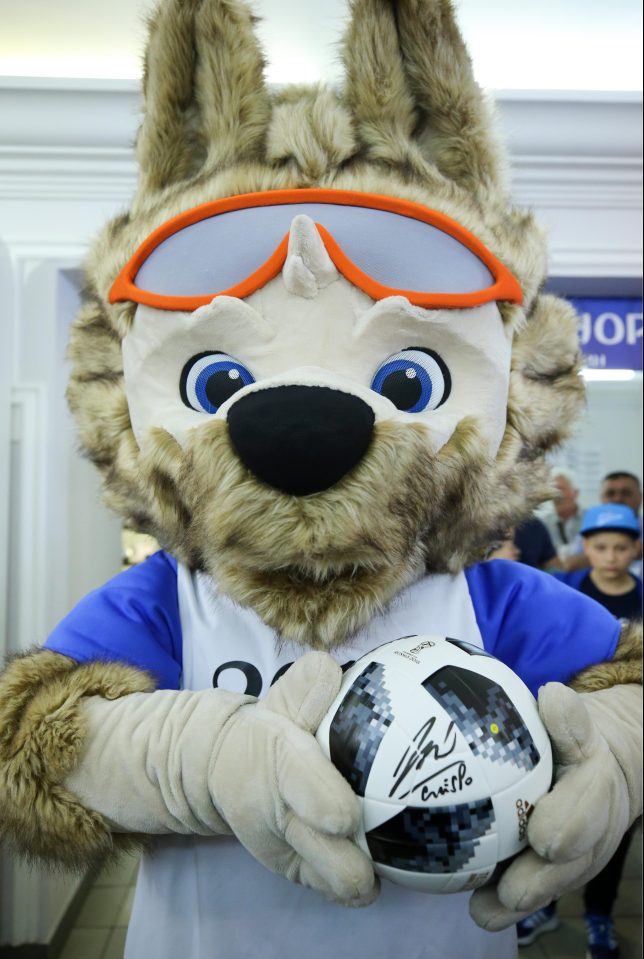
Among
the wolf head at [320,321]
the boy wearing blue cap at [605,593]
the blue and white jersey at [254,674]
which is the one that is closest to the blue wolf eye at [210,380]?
the wolf head at [320,321]

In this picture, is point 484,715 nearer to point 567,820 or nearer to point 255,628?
point 567,820

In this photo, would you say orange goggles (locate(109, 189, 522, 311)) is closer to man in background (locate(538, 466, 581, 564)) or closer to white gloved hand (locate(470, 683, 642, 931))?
white gloved hand (locate(470, 683, 642, 931))

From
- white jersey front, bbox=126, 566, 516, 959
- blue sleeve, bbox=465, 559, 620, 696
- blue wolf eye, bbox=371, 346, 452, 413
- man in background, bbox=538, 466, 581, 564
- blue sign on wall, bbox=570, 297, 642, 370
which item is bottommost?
white jersey front, bbox=126, 566, 516, 959

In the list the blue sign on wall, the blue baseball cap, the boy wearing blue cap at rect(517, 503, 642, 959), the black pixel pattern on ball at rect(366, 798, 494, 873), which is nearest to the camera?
the black pixel pattern on ball at rect(366, 798, 494, 873)

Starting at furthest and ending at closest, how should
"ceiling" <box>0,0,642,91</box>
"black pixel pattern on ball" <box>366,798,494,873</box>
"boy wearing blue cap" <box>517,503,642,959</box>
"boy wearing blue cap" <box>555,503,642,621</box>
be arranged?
1. "boy wearing blue cap" <box>555,503,642,621</box>
2. "boy wearing blue cap" <box>517,503,642,959</box>
3. "ceiling" <box>0,0,642,91</box>
4. "black pixel pattern on ball" <box>366,798,494,873</box>

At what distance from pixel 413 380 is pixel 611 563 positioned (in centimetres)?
39

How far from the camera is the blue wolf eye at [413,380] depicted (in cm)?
44

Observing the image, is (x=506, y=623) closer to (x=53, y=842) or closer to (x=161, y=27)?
(x=53, y=842)

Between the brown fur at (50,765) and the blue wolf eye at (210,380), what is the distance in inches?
7.2

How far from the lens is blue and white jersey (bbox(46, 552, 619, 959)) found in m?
0.47

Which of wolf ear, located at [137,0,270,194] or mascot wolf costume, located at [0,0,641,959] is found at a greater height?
wolf ear, located at [137,0,270,194]

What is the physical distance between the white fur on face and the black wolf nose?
0.02 metres

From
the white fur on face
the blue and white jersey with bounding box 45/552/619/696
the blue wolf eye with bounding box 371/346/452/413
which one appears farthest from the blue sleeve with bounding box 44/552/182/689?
the blue wolf eye with bounding box 371/346/452/413

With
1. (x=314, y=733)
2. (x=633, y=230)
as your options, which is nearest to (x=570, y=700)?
(x=314, y=733)
